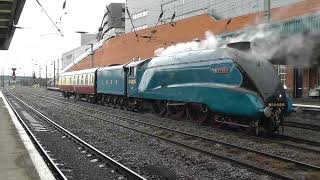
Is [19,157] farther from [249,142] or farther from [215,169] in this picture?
[249,142]

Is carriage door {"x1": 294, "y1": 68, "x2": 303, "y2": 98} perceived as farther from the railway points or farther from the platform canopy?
the platform canopy

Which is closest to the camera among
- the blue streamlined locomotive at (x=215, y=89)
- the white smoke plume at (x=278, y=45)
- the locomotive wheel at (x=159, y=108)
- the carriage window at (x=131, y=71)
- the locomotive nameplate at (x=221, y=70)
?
the blue streamlined locomotive at (x=215, y=89)

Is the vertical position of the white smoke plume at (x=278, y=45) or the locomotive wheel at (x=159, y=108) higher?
the white smoke plume at (x=278, y=45)

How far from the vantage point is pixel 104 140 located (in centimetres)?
1579

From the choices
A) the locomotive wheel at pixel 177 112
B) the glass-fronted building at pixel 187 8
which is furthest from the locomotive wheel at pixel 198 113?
the glass-fronted building at pixel 187 8

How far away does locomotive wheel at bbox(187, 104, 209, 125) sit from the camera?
750 inches

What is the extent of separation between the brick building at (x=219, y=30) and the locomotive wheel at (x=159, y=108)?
14.3 ft

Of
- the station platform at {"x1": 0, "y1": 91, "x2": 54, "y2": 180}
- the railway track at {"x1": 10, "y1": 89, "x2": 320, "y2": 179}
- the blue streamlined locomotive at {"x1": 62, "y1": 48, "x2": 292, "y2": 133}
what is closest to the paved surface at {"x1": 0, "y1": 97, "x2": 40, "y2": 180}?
the station platform at {"x1": 0, "y1": 91, "x2": 54, "y2": 180}

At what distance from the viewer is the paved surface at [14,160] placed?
9.01m

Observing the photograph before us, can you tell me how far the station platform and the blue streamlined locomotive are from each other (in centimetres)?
667

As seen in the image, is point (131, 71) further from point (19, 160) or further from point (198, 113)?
point (19, 160)

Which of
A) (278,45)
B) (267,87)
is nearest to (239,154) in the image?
(267,87)

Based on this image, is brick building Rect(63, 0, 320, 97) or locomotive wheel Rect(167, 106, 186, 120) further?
brick building Rect(63, 0, 320, 97)

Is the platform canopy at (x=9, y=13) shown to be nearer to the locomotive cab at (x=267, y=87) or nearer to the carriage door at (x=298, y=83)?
the locomotive cab at (x=267, y=87)
